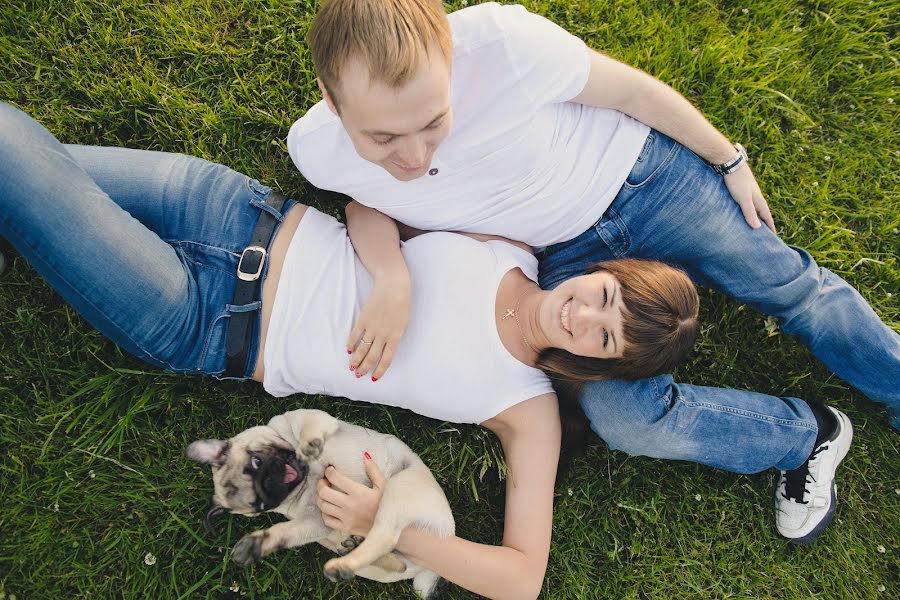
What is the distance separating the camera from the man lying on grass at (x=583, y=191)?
2051 millimetres

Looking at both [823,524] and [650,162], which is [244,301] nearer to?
[650,162]

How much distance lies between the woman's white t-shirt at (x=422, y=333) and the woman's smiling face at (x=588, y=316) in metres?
0.27

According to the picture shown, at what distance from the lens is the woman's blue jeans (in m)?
2.43

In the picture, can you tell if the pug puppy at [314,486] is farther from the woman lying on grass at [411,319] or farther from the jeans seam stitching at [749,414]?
the jeans seam stitching at [749,414]

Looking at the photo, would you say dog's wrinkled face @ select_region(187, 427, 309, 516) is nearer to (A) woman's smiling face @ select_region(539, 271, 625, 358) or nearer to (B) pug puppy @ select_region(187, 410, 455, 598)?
(B) pug puppy @ select_region(187, 410, 455, 598)

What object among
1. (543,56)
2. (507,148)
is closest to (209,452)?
(507,148)

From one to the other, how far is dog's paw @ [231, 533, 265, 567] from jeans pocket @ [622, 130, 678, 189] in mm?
2474

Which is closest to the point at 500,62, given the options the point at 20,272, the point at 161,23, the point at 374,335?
the point at 374,335

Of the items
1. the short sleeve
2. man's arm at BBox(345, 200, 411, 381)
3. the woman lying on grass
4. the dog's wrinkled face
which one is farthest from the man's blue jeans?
the dog's wrinkled face

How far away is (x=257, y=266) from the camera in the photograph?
276 cm

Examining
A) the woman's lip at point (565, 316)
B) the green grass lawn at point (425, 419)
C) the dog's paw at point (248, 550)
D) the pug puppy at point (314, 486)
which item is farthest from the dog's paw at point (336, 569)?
the woman's lip at point (565, 316)

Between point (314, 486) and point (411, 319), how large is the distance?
929 millimetres

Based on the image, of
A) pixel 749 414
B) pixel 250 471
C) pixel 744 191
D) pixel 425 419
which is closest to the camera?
pixel 250 471

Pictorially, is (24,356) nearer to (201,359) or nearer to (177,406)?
(177,406)
